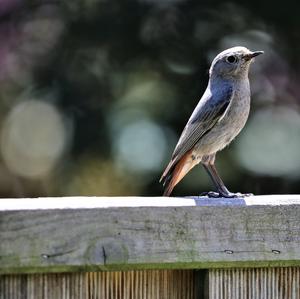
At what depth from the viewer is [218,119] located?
200 inches

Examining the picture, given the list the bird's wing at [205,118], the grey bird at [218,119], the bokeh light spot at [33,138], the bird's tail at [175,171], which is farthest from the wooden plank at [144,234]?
the bokeh light spot at [33,138]

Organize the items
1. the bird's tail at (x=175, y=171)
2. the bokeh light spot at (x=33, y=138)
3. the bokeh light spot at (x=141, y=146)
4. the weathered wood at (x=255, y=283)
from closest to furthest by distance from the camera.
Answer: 1. the weathered wood at (x=255, y=283)
2. the bird's tail at (x=175, y=171)
3. the bokeh light spot at (x=141, y=146)
4. the bokeh light spot at (x=33, y=138)

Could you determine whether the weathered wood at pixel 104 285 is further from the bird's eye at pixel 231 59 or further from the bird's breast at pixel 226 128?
the bird's eye at pixel 231 59

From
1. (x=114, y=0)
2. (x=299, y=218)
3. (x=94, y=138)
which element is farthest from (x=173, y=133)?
(x=299, y=218)

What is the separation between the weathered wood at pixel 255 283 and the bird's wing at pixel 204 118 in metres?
2.49

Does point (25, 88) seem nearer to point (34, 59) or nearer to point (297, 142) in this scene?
point (34, 59)

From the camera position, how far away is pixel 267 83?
716cm

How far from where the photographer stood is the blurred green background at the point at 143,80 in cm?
721

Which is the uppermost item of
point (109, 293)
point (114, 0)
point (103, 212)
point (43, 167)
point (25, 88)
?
point (114, 0)

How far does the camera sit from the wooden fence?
221 cm

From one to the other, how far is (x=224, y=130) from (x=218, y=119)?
8cm

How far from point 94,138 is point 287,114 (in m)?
1.64

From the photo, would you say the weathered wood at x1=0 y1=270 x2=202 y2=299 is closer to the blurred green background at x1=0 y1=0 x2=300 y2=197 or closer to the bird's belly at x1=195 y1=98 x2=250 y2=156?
the bird's belly at x1=195 y1=98 x2=250 y2=156

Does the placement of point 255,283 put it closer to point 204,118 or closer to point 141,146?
point 204,118
